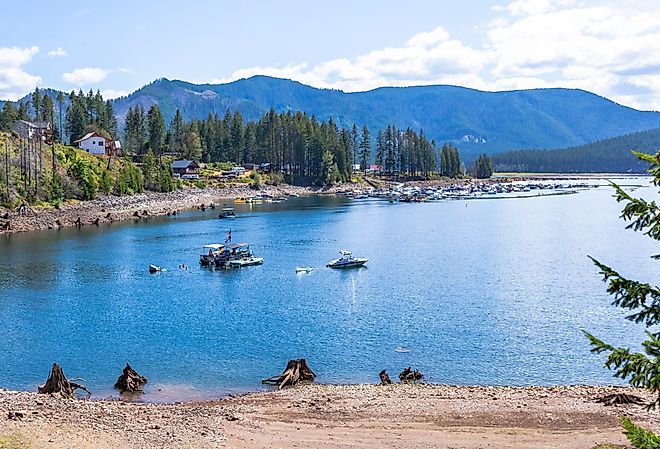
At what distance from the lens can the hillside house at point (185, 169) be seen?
6117 inches

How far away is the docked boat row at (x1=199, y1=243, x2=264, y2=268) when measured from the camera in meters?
68.8

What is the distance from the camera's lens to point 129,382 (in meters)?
33.0

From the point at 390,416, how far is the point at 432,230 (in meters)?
72.0

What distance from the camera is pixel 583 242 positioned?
83500 millimetres

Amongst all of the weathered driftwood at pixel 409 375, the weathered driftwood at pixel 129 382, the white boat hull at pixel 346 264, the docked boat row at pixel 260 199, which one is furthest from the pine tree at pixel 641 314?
the docked boat row at pixel 260 199

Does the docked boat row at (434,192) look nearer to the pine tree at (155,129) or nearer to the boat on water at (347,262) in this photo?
the pine tree at (155,129)

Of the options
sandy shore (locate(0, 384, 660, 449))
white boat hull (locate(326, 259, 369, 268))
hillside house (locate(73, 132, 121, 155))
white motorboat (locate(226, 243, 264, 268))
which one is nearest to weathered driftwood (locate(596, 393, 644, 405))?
sandy shore (locate(0, 384, 660, 449))

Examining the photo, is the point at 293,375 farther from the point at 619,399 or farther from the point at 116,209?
the point at 116,209

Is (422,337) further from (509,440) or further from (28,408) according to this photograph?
(28,408)

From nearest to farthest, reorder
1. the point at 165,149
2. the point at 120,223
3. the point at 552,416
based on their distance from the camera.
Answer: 1. the point at 552,416
2. the point at 120,223
3. the point at 165,149

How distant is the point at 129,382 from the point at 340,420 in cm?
1180

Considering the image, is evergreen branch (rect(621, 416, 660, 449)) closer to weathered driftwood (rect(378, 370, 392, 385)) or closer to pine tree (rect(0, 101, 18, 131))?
weathered driftwood (rect(378, 370, 392, 385))

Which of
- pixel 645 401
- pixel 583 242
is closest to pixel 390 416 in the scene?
pixel 645 401

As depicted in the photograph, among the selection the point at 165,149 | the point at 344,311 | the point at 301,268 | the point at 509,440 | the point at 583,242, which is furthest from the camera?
the point at 165,149
